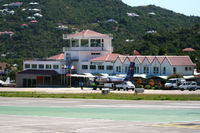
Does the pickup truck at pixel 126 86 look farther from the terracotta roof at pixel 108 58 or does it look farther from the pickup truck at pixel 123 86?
the terracotta roof at pixel 108 58

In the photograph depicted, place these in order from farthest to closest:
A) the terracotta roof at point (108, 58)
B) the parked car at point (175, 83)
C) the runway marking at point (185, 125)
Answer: the terracotta roof at point (108, 58) → the parked car at point (175, 83) → the runway marking at point (185, 125)

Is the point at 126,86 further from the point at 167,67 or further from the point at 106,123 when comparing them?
the point at 106,123

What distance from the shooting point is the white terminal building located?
114875mm

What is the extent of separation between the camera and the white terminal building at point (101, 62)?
115m

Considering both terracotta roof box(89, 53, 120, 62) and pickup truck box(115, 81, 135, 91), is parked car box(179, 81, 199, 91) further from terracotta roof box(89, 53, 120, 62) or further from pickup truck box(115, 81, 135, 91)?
terracotta roof box(89, 53, 120, 62)

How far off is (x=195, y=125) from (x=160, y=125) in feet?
7.00

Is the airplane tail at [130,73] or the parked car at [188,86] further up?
the airplane tail at [130,73]

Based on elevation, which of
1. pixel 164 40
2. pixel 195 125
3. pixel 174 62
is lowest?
pixel 195 125

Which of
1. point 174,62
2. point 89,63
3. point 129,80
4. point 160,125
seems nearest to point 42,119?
point 160,125

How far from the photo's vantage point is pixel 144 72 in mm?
118812

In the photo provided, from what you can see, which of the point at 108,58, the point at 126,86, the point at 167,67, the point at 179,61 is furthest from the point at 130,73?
the point at 108,58

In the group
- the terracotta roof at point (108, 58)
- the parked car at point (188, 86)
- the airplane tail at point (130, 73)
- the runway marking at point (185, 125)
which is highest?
the terracotta roof at point (108, 58)

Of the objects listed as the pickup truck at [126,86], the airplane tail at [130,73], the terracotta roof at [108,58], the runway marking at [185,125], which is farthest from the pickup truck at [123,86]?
the runway marking at [185,125]

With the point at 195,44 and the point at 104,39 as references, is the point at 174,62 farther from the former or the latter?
the point at 195,44
